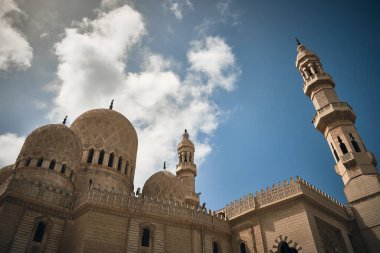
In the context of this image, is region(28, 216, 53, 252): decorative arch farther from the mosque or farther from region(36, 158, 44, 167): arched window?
region(36, 158, 44, 167): arched window

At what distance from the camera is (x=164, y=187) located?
2544cm

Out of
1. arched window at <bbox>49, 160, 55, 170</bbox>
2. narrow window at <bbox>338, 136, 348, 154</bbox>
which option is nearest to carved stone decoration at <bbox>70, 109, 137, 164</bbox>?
arched window at <bbox>49, 160, 55, 170</bbox>

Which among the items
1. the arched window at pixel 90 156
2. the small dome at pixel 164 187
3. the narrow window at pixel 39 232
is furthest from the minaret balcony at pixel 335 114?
the narrow window at pixel 39 232

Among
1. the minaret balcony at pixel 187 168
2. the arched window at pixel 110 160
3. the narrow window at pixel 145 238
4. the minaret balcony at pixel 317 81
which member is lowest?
the narrow window at pixel 145 238

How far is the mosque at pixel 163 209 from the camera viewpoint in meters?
15.4

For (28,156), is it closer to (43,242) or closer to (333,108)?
(43,242)

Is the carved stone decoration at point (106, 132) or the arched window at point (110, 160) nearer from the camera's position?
the arched window at point (110, 160)

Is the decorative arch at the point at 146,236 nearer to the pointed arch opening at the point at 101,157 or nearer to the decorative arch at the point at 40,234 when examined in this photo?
the decorative arch at the point at 40,234

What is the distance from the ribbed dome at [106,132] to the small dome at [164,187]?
272 centimetres

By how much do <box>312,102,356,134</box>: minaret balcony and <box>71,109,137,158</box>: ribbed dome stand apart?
15.9 meters

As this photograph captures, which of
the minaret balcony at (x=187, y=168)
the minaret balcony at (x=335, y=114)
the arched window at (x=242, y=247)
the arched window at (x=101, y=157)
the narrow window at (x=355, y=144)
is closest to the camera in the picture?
the arched window at (x=242, y=247)

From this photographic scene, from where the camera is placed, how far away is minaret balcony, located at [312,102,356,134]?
21766 mm

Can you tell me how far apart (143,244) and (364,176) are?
48.0 ft

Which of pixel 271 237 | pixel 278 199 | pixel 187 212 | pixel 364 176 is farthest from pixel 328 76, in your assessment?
pixel 187 212
